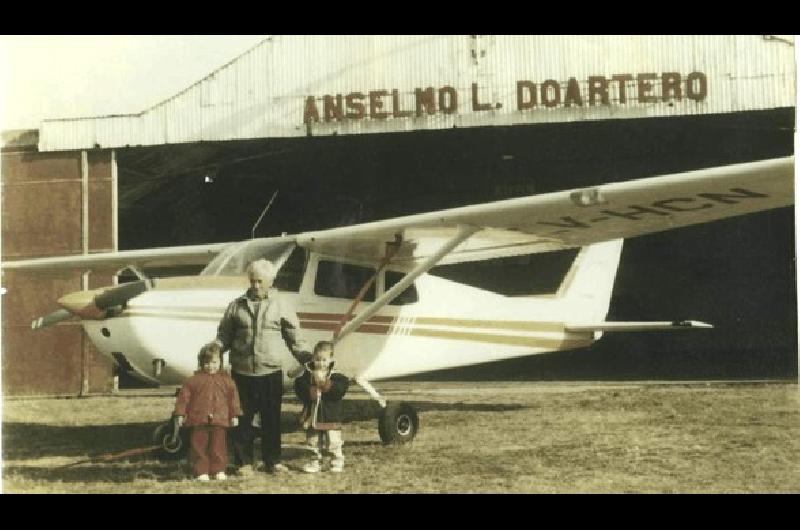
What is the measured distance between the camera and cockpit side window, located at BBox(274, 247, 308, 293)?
682cm

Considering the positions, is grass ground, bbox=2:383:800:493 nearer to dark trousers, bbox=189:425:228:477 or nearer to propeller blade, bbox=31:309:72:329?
dark trousers, bbox=189:425:228:477

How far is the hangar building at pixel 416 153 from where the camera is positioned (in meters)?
7.23

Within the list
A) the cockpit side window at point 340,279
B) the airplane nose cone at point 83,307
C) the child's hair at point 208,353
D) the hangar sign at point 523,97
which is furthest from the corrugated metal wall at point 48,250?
the hangar sign at point 523,97

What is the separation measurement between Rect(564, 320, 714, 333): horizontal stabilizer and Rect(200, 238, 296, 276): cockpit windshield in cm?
323

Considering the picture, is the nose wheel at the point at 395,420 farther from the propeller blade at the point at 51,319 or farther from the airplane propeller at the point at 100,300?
the propeller blade at the point at 51,319

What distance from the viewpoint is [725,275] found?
838 centimetres

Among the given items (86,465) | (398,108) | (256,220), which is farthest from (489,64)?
(86,465)

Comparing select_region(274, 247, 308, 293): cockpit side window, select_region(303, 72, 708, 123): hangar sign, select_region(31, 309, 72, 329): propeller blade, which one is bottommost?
select_region(31, 309, 72, 329): propeller blade

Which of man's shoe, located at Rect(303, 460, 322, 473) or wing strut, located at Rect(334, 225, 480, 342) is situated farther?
wing strut, located at Rect(334, 225, 480, 342)

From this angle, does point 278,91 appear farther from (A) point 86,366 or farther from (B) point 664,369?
(B) point 664,369

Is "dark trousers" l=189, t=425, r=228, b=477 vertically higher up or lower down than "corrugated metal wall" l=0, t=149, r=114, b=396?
lower down

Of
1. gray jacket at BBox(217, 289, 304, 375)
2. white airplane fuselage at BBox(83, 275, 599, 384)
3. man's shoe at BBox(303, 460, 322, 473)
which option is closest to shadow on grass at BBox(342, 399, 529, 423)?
white airplane fuselage at BBox(83, 275, 599, 384)

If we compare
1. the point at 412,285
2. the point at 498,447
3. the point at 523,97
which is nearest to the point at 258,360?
the point at 412,285

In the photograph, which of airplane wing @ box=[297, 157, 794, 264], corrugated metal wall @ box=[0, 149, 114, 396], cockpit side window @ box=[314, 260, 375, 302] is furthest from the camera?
corrugated metal wall @ box=[0, 149, 114, 396]
